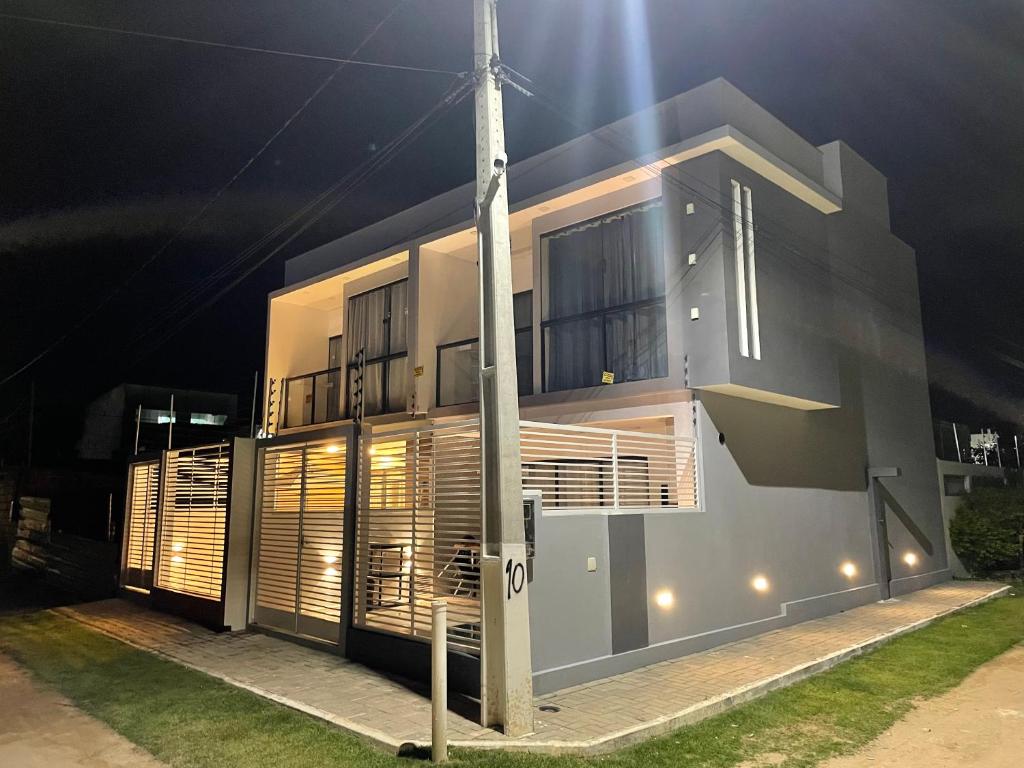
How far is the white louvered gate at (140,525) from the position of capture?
43.0 feet

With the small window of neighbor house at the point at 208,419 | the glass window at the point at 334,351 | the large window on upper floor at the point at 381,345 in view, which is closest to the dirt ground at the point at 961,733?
the large window on upper floor at the point at 381,345

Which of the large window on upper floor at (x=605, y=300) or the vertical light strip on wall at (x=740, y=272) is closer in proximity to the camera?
the vertical light strip on wall at (x=740, y=272)

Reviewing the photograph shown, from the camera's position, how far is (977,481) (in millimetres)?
17062

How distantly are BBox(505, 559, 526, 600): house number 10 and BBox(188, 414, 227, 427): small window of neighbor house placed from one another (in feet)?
118

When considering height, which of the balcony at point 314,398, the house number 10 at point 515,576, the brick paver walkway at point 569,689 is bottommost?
the brick paver walkway at point 569,689

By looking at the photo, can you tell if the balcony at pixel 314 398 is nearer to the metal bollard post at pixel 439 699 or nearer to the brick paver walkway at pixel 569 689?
the brick paver walkway at pixel 569 689

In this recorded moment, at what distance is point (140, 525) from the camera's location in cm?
1361

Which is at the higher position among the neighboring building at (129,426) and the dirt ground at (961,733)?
the neighboring building at (129,426)

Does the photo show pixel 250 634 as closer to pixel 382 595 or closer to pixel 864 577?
pixel 382 595

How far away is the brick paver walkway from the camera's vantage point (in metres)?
5.47

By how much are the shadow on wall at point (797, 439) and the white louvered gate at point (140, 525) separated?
409 inches

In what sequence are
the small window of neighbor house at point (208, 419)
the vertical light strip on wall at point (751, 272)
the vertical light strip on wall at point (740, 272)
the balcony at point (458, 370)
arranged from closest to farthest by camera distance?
the vertical light strip on wall at point (740, 272) < the vertical light strip on wall at point (751, 272) < the balcony at point (458, 370) < the small window of neighbor house at point (208, 419)

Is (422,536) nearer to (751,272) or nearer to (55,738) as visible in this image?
(55,738)

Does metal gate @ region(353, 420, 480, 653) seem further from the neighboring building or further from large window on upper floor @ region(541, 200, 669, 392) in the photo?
the neighboring building
